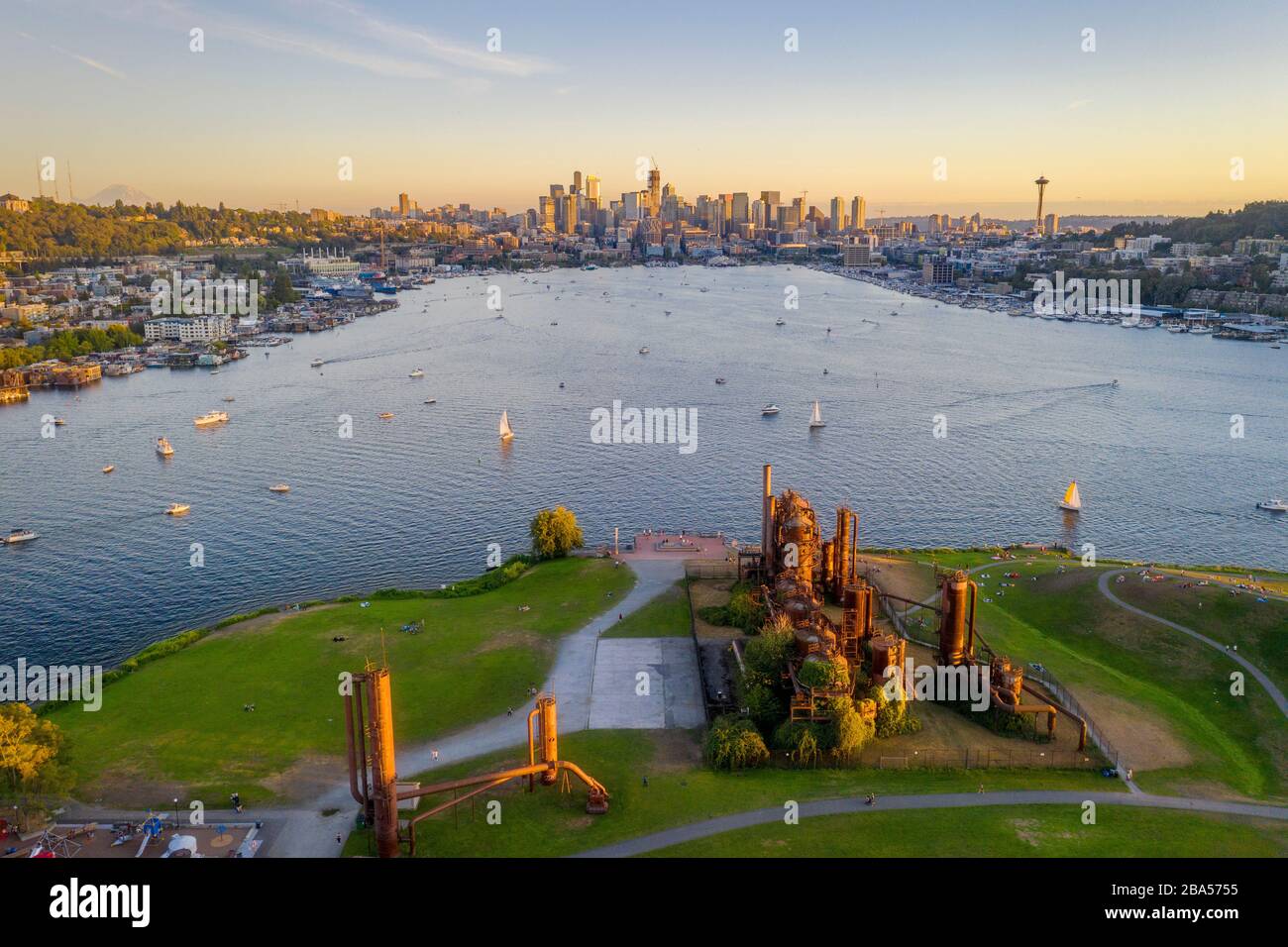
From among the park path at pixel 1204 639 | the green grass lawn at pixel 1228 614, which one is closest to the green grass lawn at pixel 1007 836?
the park path at pixel 1204 639

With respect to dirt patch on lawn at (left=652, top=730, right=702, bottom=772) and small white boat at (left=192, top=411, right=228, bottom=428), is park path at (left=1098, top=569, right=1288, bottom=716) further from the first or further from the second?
small white boat at (left=192, top=411, right=228, bottom=428)

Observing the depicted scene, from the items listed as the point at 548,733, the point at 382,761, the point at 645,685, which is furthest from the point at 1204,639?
the point at 382,761

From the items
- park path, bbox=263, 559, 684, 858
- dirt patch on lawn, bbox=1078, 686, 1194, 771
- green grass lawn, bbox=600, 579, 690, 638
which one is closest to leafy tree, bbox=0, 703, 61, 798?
park path, bbox=263, 559, 684, 858

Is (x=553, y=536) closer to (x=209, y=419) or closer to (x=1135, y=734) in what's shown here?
(x=1135, y=734)

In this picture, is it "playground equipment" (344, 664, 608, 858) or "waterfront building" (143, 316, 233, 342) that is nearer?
"playground equipment" (344, 664, 608, 858)

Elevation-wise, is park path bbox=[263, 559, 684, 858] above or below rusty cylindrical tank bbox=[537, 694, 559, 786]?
below
